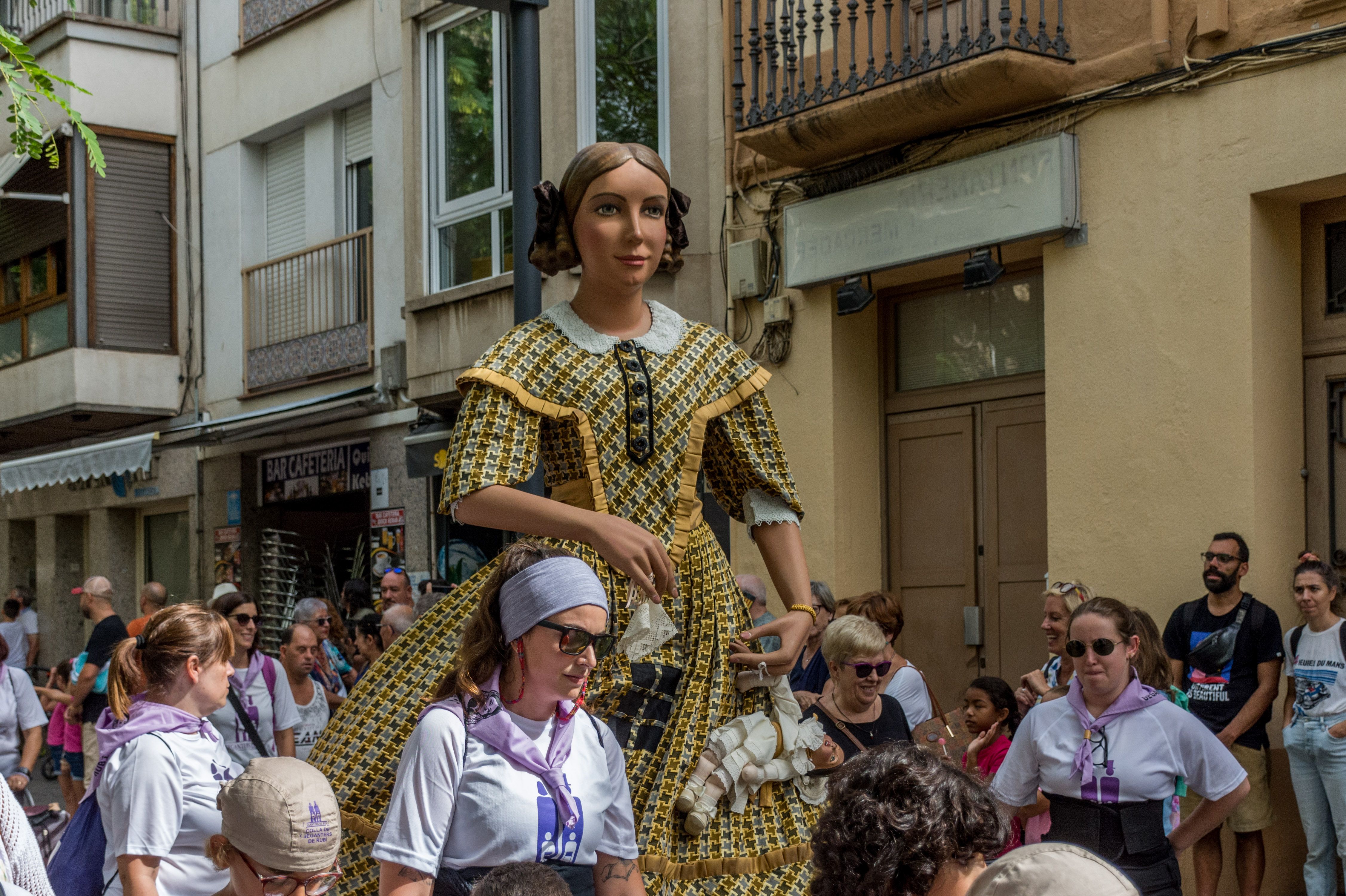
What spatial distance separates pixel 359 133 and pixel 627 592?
1317 cm

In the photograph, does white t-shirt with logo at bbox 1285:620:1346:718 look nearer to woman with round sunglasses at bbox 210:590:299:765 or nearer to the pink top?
woman with round sunglasses at bbox 210:590:299:765

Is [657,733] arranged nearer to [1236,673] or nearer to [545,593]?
[545,593]

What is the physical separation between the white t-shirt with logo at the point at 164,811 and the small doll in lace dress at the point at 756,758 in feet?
3.75

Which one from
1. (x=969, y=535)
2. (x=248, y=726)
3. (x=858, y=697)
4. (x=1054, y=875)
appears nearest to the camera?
(x=1054, y=875)

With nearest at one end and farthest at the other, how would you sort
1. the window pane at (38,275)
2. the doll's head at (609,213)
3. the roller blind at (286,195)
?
the doll's head at (609,213) → the roller blind at (286,195) → the window pane at (38,275)

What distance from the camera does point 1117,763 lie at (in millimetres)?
4977

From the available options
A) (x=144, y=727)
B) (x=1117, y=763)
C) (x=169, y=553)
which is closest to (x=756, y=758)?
(x=144, y=727)

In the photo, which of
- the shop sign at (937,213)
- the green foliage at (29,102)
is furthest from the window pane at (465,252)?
the green foliage at (29,102)

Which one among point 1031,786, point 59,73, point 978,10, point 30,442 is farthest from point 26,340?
point 1031,786

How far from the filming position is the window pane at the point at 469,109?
1364cm

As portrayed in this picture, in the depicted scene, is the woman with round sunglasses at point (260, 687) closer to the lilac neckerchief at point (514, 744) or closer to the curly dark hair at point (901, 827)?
the lilac neckerchief at point (514, 744)

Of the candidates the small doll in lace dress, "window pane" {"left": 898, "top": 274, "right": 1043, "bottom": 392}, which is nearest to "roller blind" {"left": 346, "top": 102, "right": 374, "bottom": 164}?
"window pane" {"left": 898, "top": 274, "right": 1043, "bottom": 392}

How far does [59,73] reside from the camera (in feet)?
56.2

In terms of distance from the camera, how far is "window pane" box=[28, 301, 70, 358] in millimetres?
18375
